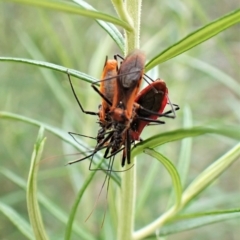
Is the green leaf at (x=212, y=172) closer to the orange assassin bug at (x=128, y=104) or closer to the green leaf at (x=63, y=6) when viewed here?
the orange assassin bug at (x=128, y=104)

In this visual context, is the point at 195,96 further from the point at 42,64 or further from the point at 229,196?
the point at 42,64

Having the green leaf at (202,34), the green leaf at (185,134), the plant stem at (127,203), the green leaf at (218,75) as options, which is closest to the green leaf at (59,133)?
the plant stem at (127,203)

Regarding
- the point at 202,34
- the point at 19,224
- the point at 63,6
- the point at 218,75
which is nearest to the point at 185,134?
the point at 202,34

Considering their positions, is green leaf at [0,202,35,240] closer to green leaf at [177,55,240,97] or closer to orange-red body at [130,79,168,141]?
orange-red body at [130,79,168,141]

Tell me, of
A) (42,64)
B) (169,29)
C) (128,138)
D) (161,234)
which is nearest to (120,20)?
(42,64)

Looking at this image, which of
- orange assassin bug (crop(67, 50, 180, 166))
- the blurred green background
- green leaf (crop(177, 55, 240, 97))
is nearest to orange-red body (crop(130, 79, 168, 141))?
orange assassin bug (crop(67, 50, 180, 166))
